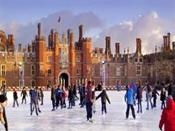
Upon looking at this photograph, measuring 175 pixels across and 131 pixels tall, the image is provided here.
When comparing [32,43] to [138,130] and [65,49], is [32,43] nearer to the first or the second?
[65,49]

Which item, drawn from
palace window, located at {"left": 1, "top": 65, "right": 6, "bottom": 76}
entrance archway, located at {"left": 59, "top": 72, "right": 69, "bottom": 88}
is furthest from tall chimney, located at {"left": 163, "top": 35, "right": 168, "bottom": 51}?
palace window, located at {"left": 1, "top": 65, "right": 6, "bottom": 76}

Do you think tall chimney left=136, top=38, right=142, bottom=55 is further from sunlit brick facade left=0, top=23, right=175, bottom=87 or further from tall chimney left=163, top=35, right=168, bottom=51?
tall chimney left=163, top=35, right=168, bottom=51

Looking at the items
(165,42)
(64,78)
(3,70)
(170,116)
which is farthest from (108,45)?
(170,116)

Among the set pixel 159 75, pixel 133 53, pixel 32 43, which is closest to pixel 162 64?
pixel 159 75

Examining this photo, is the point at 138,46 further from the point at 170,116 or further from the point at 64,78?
the point at 170,116

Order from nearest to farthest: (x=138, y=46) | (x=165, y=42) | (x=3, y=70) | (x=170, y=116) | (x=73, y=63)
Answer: (x=170, y=116) < (x=3, y=70) < (x=73, y=63) < (x=165, y=42) < (x=138, y=46)

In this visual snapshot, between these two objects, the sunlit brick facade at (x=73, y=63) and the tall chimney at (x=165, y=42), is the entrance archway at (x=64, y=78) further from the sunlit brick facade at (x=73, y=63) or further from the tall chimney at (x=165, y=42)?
the tall chimney at (x=165, y=42)

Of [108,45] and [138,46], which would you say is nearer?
[108,45]

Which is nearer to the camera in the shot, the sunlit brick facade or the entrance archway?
the sunlit brick facade

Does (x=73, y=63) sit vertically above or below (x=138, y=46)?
below

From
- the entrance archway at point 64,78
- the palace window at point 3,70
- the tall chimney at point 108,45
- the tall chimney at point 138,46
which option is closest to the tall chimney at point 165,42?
the tall chimney at point 138,46

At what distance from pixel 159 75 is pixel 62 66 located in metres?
15.9

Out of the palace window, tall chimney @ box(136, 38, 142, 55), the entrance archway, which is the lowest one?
the entrance archway

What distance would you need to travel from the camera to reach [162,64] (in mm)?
A: 81500
